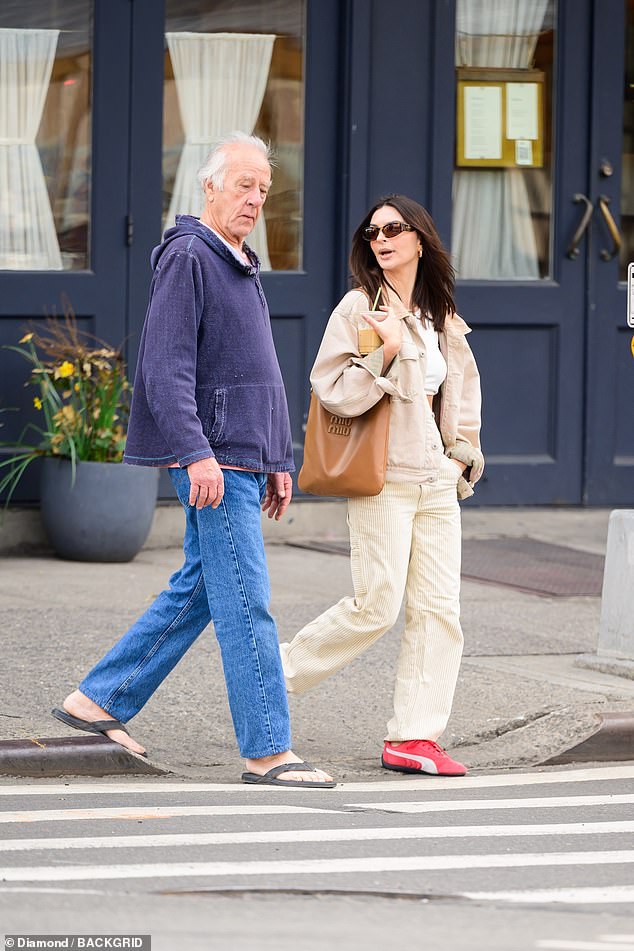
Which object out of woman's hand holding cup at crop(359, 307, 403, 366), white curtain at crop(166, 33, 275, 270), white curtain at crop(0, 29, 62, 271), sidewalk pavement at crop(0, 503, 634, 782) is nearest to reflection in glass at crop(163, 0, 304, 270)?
white curtain at crop(166, 33, 275, 270)

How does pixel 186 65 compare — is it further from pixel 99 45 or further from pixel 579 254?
pixel 579 254

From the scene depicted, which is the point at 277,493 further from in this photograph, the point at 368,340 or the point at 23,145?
the point at 23,145

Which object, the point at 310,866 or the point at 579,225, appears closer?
the point at 310,866

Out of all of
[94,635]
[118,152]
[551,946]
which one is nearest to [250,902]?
[551,946]

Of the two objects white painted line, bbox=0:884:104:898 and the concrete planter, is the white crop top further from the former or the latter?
the concrete planter

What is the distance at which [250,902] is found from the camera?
402 cm

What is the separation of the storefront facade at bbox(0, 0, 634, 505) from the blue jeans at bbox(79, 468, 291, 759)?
3.84 metres

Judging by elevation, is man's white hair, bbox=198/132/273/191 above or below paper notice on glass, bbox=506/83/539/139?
below

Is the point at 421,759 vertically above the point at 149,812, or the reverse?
the point at 149,812

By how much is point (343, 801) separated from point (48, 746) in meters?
0.97

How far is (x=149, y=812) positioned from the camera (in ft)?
16.7

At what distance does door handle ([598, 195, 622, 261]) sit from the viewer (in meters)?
10.3

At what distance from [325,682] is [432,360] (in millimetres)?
1536

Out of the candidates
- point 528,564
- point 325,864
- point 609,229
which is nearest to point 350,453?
point 325,864
